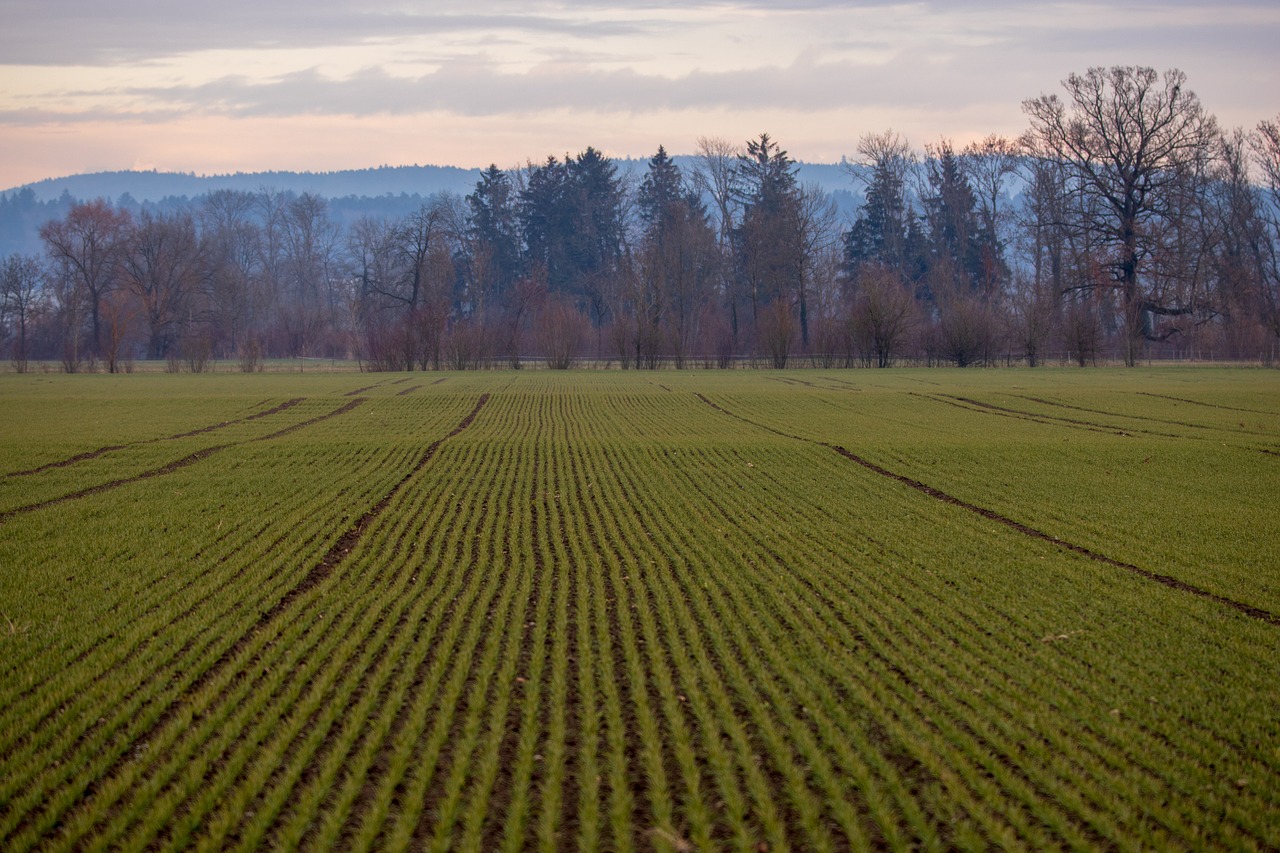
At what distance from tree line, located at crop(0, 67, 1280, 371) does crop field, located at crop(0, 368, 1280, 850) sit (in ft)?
132

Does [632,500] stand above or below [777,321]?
below

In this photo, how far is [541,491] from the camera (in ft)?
53.5

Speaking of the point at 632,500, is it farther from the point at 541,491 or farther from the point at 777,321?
the point at 777,321

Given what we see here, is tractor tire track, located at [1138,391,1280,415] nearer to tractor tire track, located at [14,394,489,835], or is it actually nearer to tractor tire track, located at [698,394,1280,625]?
tractor tire track, located at [698,394,1280,625]

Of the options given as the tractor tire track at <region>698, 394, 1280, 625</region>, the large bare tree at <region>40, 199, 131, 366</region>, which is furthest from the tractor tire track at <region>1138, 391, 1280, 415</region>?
the large bare tree at <region>40, 199, 131, 366</region>

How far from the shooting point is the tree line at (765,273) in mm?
57031

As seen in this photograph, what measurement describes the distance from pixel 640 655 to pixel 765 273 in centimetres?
6333

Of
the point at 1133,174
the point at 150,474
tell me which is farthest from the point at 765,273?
the point at 150,474

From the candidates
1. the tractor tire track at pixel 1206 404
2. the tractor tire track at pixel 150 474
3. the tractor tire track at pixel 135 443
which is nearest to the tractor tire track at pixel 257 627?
the tractor tire track at pixel 150 474

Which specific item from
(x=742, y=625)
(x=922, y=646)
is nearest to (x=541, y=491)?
(x=742, y=625)

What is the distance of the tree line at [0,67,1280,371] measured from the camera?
5703 centimetres

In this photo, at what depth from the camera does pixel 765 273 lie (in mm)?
69250

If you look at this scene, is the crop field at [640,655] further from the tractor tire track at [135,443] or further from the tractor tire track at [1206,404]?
the tractor tire track at [1206,404]

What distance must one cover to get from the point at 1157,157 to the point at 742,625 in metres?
57.6
